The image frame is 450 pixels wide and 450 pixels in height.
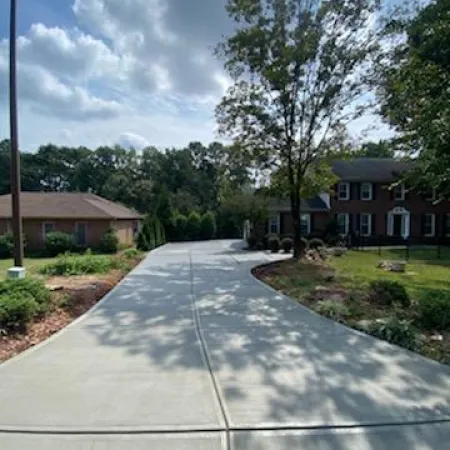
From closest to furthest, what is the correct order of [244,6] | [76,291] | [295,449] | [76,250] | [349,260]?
1. [295,449]
2. [76,291]
3. [244,6]
4. [349,260]
5. [76,250]

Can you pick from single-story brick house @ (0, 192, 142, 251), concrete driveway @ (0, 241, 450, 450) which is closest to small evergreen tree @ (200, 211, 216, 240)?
single-story brick house @ (0, 192, 142, 251)

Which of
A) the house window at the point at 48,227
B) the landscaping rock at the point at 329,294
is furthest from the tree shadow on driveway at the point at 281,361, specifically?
the house window at the point at 48,227

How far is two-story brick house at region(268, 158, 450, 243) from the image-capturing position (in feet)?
99.8

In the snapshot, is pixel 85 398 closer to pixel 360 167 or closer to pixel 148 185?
pixel 360 167

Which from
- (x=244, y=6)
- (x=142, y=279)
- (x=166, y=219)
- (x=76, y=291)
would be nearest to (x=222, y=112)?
(x=244, y=6)

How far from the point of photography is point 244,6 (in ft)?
53.9

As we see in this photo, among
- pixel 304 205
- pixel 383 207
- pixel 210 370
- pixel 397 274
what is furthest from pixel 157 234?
pixel 210 370

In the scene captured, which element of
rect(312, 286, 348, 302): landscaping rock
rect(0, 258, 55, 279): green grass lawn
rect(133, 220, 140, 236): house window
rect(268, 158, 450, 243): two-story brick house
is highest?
rect(268, 158, 450, 243): two-story brick house

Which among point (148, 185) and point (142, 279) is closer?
point (142, 279)

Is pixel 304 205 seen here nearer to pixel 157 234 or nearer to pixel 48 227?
pixel 157 234

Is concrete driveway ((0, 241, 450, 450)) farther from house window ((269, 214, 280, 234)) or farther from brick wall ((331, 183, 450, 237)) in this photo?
brick wall ((331, 183, 450, 237))

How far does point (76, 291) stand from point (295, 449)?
7835 millimetres

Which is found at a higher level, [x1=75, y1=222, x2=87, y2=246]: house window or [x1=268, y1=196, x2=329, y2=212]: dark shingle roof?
Result: [x1=268, y1=196, x2=329, y2=212]: dark shingle roof

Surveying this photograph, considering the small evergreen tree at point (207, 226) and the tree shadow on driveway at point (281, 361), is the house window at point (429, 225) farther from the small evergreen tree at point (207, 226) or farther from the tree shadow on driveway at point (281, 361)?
the tree shadow on driveway at point (281, 361)
